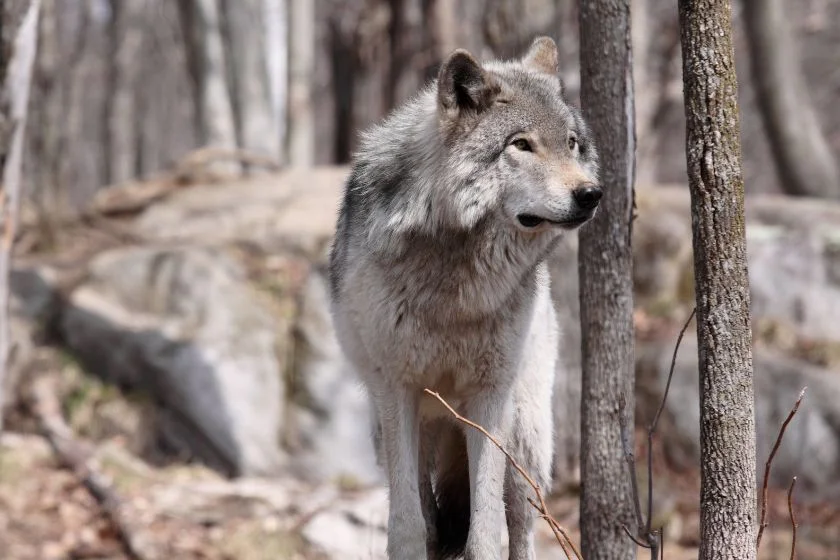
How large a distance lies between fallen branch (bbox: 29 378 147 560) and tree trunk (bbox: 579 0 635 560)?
377 centimetres

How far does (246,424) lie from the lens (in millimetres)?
8234

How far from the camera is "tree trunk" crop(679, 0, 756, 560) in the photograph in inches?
112

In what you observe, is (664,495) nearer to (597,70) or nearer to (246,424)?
A: (246,424)

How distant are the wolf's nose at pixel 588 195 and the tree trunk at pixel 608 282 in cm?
52

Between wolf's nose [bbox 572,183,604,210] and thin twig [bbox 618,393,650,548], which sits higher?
wolf's nose [bbox 572,183,604,210]

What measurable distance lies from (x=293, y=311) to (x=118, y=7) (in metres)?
17.1

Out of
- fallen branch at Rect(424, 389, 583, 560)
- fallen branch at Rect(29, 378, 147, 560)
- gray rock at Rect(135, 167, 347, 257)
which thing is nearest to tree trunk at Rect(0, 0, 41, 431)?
fallen branch at Rect(29, 378, 147, 560)

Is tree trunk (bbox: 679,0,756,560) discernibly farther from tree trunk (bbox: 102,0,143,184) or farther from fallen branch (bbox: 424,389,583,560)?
tree trunk (bbox: 102,0,143,184)

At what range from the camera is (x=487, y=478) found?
3.74 metres

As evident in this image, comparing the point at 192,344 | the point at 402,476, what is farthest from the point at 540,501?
the point at 192,344

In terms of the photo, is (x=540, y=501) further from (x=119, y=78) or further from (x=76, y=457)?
(x=119, y=78)

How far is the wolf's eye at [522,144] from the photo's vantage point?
3.55m

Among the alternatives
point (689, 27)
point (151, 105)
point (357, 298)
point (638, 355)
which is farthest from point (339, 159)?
point (151, 105)

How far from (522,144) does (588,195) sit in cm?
41
